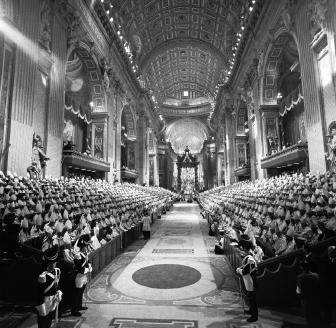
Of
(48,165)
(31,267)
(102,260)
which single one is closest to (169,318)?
(31,267)

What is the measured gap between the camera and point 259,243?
19.3 ft

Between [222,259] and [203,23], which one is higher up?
[203,23]

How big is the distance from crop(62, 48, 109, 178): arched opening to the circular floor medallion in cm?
1087

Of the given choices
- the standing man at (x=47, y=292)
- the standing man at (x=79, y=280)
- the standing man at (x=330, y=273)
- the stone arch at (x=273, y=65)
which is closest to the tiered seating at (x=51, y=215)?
the standing man at (x=79, y=280)

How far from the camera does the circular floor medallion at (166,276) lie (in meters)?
5.60

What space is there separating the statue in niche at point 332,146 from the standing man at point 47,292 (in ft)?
30.6

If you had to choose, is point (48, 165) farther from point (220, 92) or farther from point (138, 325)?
point (220, 92)

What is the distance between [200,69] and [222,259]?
3157 centimetres

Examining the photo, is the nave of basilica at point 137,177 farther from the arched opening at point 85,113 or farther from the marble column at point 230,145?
the marble column at point 230,145

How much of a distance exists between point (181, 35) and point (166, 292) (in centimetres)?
2776

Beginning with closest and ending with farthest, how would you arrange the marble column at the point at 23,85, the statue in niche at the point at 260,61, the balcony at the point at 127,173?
the marble column at the point at 23,85, the statue in niche at the point at 260,61, the balcony at the point at 127,173

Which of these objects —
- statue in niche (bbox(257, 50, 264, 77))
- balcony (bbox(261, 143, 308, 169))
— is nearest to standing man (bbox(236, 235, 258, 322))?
balcony (bbox(261, 143, 308, 169))

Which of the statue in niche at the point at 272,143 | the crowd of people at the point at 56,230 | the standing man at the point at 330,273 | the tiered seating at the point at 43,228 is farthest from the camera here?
the statue in niche at the point at 272,143

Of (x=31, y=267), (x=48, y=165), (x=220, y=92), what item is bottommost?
(x=31, y=267)
